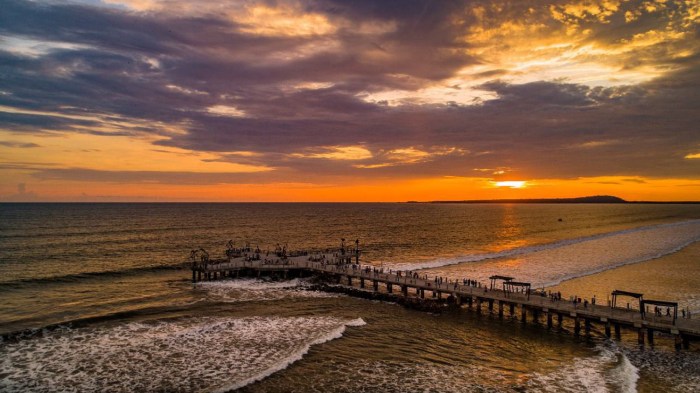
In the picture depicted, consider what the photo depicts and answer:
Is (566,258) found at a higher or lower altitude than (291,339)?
higher

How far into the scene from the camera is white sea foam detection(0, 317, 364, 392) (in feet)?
90.9

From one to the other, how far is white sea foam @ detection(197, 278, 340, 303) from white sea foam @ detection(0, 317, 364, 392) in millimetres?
9365

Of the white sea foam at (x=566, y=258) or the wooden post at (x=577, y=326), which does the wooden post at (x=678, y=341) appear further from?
the white sea foam at (x=566, y=258)

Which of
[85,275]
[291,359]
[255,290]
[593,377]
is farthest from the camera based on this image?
[85,275]

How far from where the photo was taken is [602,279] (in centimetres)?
5894

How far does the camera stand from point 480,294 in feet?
149

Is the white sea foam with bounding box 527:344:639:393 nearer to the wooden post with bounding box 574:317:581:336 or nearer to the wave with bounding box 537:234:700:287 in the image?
the wooden post with bounding box 574:317:581:336

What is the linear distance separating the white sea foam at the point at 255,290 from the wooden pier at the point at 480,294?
2.67 metres

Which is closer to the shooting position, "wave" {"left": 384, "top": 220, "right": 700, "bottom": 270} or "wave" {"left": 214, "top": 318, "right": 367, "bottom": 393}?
"wave" {"left": 214, "top": 318, "right": 367, "bottom": 393}

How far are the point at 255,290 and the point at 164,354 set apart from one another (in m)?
21.9

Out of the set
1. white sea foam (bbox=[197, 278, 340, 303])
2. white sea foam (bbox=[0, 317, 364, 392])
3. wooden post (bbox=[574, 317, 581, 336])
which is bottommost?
white sea foam (bbox=[0, 317, 364, 392])

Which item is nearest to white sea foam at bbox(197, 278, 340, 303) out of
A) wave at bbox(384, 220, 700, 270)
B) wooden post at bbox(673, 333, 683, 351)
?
wave at bbox(384, 220, 700, 270)

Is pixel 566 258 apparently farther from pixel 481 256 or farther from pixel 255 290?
pixel 255 290

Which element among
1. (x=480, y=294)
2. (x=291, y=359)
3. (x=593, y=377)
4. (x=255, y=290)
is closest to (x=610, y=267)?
(x=480, y=294)
